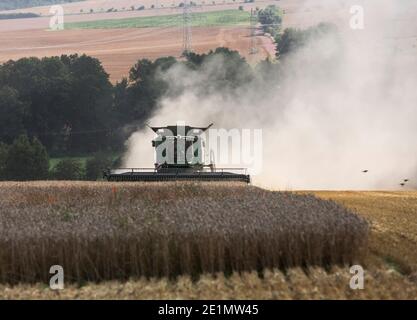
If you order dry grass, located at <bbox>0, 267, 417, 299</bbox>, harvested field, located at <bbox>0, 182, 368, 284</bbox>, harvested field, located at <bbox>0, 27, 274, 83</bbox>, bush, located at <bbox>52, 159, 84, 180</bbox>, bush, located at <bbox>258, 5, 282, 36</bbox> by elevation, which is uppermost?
bush, located at <bbox>258, 5, 282, 36</bbox>

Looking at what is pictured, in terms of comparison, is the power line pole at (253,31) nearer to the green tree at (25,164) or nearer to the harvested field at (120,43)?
the harvested field at (120,43)

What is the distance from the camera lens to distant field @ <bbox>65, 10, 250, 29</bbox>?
4624 inches

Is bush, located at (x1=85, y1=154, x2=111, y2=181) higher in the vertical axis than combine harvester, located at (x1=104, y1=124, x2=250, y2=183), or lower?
lower

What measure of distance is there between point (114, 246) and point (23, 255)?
1751mm

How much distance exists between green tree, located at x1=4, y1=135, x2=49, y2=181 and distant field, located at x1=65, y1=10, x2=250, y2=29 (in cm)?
5646

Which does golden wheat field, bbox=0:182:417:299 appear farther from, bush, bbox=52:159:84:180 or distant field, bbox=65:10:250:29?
distant field, bbox=65:10:250:29

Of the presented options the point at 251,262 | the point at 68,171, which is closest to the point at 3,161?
the point at 68,171

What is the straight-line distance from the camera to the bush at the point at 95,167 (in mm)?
64500

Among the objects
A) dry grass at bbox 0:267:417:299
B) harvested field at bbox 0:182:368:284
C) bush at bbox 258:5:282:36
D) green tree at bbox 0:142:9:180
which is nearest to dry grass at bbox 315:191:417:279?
harvested field at bbox 0:182:368:284

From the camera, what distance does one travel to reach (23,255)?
599 inches

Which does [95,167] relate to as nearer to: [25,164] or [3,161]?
[25,164]
